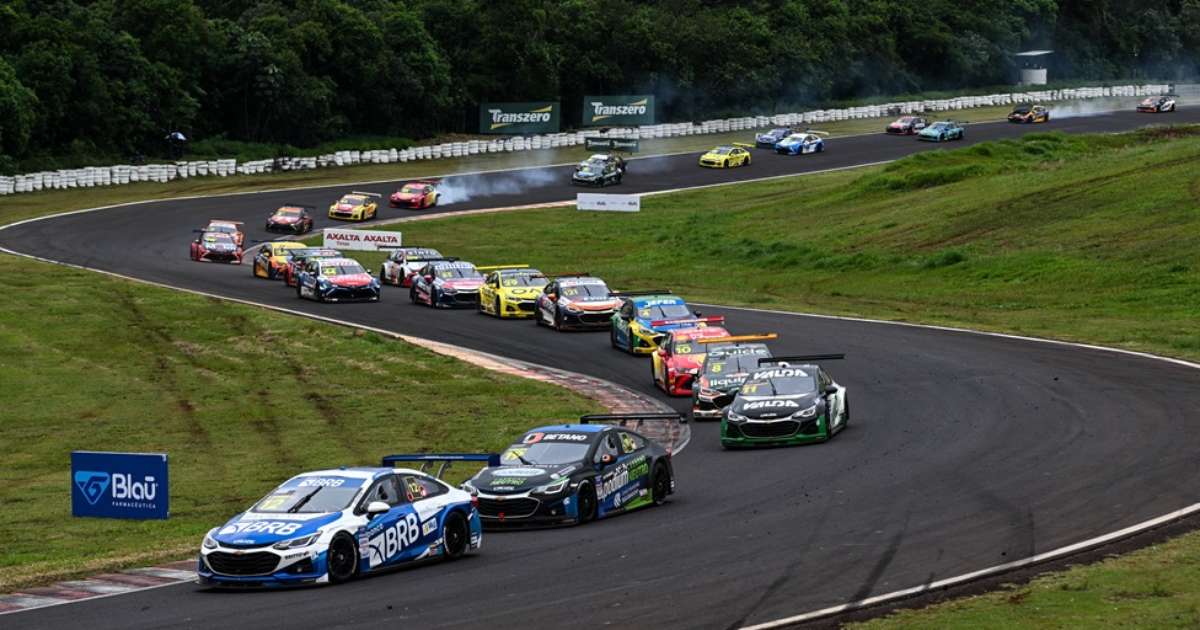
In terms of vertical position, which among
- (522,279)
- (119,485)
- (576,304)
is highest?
(522,279)

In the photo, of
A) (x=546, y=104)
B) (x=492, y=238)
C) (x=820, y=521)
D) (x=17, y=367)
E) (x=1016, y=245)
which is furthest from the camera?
(x=546, y=104)

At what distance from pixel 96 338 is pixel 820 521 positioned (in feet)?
96.3

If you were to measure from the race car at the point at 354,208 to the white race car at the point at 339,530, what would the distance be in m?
58.8

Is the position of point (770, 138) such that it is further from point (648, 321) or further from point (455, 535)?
point (455, 535)

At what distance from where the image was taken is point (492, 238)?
7456cm

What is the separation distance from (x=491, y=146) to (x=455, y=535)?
291 ft

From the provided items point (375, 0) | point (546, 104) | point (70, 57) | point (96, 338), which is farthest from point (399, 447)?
point (375, 0)

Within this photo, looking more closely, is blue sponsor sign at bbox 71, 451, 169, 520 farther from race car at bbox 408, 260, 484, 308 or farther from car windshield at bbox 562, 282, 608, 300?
race car at bbox 408, 260, 484, 308

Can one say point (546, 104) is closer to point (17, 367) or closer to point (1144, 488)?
point (17, 367)

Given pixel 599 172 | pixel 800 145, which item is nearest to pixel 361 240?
Answer: pixel 599 172

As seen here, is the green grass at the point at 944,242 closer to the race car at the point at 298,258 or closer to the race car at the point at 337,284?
the race car at the point at 298,258

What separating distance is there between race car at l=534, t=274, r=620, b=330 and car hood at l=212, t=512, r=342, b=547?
2766 centimetres

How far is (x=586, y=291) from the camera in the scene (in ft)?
156

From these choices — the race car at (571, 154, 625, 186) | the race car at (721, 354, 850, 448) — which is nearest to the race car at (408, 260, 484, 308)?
the race car at (721, 354, 850, 448)
